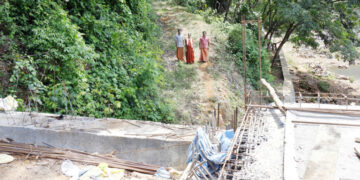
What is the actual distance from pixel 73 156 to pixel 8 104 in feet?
6.97

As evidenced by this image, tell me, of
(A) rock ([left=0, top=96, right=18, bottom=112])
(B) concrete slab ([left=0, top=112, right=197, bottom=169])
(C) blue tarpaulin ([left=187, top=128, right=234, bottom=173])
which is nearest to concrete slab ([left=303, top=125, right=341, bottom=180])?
(C) blue tarpaulin ([left=187, top=128, right=234, bottom=173])

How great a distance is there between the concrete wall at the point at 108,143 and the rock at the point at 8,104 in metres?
0.68

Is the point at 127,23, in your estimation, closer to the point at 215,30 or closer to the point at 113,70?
the point at 113,70

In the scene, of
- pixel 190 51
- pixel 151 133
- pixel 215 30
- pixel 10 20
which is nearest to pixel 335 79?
pixel 215 30

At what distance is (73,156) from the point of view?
5332 millimetres

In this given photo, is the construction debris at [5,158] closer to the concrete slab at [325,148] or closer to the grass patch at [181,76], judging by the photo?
the concrete slab at [325,148]

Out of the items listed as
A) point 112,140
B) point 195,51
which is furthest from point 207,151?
point 195,51

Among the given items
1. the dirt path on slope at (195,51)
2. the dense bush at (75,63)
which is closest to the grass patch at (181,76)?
the dirt path on slope at (195,51)

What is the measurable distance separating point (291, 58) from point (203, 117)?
13999 mm

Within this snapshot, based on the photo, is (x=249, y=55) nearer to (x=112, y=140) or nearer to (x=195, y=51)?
(x=195, y=51)

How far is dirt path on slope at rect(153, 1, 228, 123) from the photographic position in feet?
34.0

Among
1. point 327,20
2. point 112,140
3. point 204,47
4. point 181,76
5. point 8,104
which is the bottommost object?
point 112,140

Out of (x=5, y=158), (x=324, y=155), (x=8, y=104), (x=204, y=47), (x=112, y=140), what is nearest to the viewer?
(x=324, y=155)

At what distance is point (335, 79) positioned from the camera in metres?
18.3
